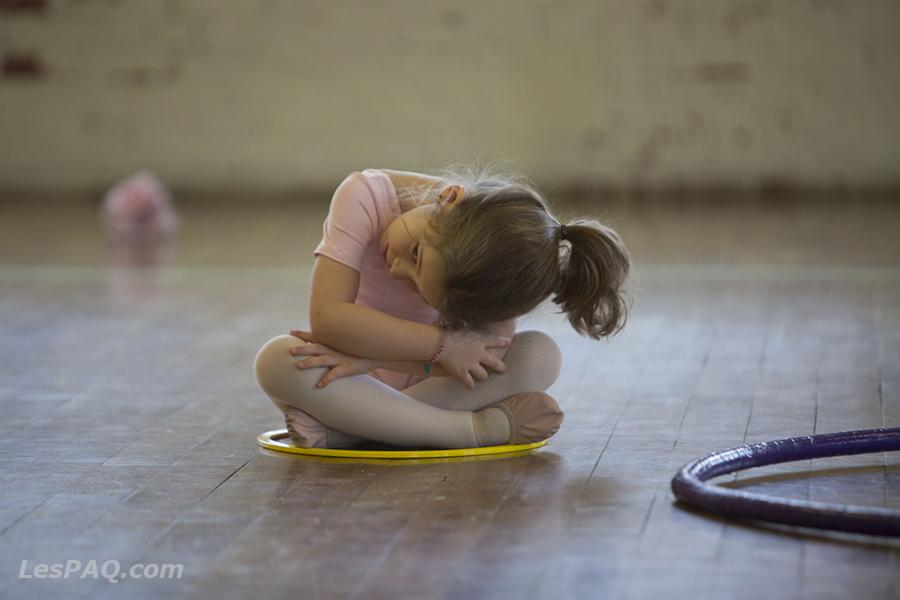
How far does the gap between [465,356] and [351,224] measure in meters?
0.26

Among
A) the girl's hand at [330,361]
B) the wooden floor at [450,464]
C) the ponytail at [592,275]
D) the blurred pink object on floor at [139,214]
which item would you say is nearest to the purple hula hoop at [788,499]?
the wooden floor at [450,464]

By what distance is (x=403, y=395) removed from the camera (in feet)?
6.79

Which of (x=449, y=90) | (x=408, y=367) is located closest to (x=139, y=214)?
(x=449, y=90)

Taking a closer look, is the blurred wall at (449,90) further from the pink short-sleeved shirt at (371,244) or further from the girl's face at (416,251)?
the girl's face at (416,251)

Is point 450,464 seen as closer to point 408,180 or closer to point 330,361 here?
point 330,361

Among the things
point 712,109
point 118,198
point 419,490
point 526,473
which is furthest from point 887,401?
point 712,109

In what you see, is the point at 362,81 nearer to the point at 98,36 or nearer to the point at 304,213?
the point at 304,213

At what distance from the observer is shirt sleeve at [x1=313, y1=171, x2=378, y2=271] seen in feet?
6.58

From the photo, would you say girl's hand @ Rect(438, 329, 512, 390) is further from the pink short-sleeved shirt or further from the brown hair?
the pink short-sleeved shirt

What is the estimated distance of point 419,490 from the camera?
6.01 feet

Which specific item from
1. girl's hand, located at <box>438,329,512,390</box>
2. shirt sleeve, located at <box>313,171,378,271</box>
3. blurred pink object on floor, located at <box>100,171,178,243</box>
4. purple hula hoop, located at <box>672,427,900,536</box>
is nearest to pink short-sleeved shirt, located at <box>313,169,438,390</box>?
shirt sleeve, located at <box>313,171,378,271</box>

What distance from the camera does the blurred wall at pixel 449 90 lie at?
6.76 meters

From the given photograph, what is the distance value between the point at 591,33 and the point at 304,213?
5.62ft

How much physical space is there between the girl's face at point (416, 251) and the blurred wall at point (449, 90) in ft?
16.6
